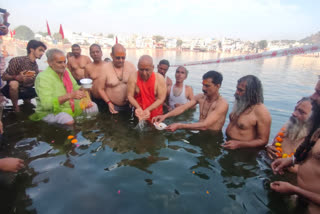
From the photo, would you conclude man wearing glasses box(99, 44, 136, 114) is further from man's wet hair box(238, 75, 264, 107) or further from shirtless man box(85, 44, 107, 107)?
man's wet hair box(238, 75, 264, 107)

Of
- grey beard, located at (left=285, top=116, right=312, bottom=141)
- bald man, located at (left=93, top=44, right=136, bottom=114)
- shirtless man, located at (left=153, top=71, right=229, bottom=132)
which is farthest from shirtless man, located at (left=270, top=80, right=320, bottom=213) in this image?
bald man, located at (left=93, top=44, right=136, bottom=114)

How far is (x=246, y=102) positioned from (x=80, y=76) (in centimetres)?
617

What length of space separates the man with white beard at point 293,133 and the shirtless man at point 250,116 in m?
0.23

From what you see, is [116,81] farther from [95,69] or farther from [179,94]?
[179,94]

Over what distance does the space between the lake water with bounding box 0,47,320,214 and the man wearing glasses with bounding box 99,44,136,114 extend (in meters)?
1.34

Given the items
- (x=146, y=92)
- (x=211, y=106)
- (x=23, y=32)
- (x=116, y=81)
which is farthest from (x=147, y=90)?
(x=23, y=32)

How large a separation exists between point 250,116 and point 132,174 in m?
2.33

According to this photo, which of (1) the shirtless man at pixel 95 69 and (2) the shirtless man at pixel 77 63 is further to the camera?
(2) the shirtless man at pixel 77 63

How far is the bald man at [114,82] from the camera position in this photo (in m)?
5.42

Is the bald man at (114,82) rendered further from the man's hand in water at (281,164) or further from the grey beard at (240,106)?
the man's hand in water at (281,164)

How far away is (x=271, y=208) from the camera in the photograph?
7.95ft

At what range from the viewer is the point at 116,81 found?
5.53 metres

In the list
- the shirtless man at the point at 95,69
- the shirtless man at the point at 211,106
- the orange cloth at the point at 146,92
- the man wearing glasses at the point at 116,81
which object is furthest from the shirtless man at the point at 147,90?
the shirtless man at the point at 95,69

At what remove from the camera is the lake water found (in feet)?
7.73
